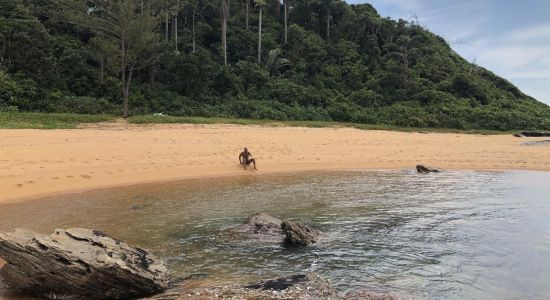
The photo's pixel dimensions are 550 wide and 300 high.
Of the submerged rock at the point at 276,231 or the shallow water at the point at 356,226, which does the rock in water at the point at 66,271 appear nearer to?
the shallow water at the point at 356,226

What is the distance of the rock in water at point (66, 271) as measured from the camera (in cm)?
588

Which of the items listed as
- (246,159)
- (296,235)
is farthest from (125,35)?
(296,235)

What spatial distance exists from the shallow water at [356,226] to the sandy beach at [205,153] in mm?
1409

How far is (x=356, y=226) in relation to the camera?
10203 mm

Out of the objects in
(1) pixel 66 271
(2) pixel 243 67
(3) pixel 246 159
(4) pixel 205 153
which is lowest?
(1) pixel 66 271

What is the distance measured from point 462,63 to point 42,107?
45.4m

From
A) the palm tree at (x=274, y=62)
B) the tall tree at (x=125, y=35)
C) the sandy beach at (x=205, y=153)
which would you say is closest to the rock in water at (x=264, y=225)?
the sandy beach at (x=205, y=153)

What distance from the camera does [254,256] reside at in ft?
26.9

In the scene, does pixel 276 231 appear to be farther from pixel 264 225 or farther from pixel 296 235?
pixel 296 235

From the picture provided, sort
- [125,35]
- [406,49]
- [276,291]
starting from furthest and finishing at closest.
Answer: [406,49] < [125,35] < [276,291]

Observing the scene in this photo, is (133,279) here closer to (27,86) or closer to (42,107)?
(42,107)

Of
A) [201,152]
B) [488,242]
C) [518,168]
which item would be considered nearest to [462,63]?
[518,168]

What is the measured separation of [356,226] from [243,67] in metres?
34.5

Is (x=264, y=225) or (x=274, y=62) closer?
(x=264, y=225)
